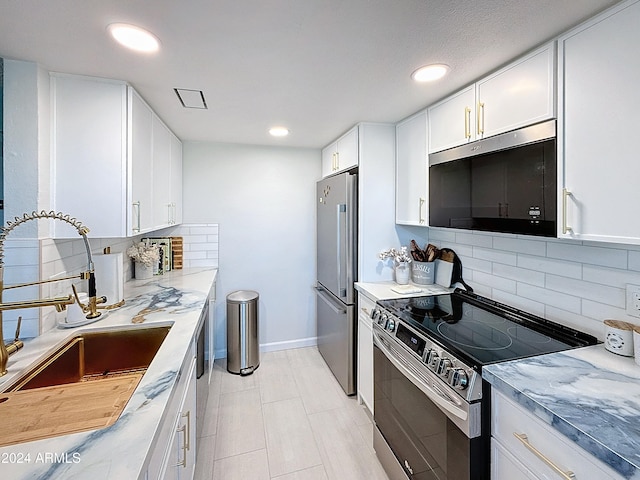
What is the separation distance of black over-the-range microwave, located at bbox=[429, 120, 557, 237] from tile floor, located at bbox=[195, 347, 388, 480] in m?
1.51

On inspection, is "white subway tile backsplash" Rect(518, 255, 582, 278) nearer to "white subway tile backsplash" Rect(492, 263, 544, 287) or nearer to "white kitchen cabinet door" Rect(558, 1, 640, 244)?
"white subway tile backsplash" Rect(492, 263, 544, 287)

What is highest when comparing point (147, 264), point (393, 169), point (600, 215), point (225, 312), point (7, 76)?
point (7, 76)

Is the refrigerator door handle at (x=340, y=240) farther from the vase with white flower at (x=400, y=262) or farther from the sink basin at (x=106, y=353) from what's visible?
the sink basin at (x=106, y=353)

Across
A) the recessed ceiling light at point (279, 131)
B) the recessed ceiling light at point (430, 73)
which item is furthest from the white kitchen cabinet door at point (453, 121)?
the recessed ceiling light at point (279, 131)

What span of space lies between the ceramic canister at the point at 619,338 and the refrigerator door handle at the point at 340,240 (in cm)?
154

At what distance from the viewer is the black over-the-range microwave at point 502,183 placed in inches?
49.0

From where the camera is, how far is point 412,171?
2.17m

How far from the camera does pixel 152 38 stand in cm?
122

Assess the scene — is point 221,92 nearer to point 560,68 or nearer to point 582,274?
point 560,68

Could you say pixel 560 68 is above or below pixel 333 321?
above

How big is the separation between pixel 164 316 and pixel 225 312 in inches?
59.8

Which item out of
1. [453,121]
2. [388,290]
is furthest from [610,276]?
[388,290]

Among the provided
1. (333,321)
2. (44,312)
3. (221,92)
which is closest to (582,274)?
(333,321)

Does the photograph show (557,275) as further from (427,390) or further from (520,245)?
(427,390)
